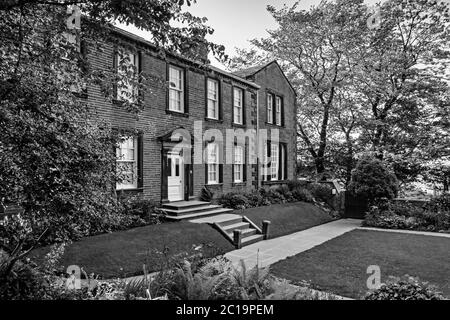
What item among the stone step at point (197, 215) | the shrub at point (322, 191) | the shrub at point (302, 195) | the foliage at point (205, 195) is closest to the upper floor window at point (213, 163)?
the foliage at point (205, 195)

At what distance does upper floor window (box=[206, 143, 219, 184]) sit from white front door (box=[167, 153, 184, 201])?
5.96 feet

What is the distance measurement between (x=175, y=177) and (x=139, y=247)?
17.6ft

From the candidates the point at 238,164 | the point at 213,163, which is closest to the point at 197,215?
the point at 213,163

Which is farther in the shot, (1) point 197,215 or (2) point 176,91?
(2) point 176,91

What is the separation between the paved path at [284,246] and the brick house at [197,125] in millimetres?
3879

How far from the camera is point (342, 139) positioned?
78.5ft

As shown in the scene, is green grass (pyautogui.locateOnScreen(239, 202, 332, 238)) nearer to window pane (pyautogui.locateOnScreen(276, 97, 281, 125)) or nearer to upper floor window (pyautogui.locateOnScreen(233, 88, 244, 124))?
upper floor window (pyautogui.locateOnScreen(233, 88, 244, 124))

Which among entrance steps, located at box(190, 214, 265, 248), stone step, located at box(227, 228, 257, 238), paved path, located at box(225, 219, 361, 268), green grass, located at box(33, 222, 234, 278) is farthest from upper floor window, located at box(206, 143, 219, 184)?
green grass, located at box(33, 222, 234, 278)

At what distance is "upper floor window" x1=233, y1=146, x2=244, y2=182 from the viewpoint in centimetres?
1688

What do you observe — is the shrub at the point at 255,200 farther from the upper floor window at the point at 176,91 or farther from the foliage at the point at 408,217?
the upper floor window at the point at 176,91

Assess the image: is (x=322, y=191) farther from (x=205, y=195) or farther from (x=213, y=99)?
(x=213, y=99)

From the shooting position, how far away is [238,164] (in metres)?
17.1

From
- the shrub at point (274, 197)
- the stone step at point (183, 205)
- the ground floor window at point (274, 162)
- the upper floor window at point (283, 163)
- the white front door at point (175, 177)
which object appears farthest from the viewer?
the upper floor window at point (283, 163)

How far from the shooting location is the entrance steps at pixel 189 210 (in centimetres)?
1164
